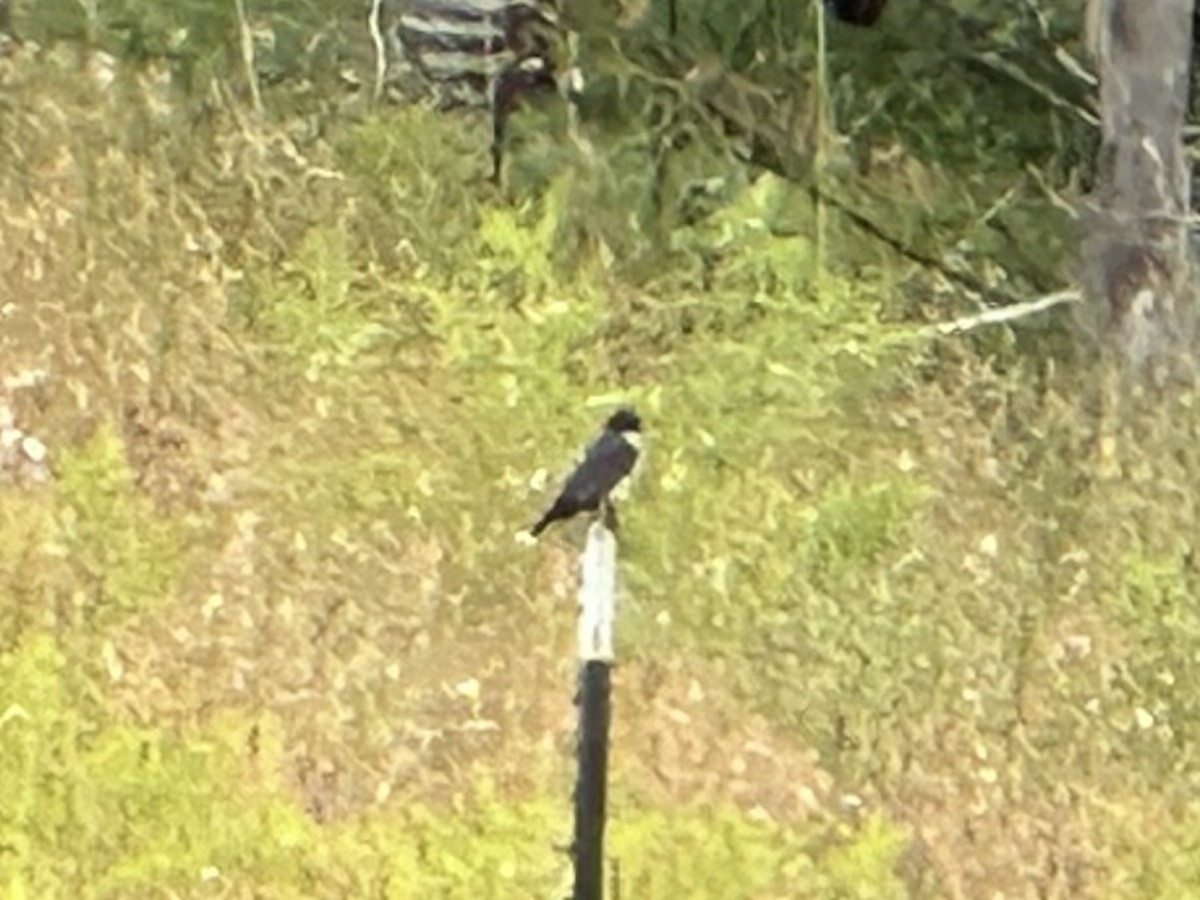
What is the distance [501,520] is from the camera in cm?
144

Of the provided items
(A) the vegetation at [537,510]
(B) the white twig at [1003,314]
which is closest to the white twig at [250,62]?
(A) the vegetation at [537,510]

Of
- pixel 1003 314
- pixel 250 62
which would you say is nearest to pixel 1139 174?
pixel 1003 314

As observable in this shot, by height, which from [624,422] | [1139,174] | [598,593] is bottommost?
[598,593]

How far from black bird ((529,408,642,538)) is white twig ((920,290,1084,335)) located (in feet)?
0.70

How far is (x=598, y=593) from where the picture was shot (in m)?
1.44

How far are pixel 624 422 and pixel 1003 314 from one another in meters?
0.27

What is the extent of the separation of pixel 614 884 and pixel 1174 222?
588 mm

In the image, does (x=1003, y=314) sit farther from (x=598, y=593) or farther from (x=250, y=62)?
(x=250, y=62)

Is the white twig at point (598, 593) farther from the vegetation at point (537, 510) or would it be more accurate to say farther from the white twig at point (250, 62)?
the white twig at point (250, 62)

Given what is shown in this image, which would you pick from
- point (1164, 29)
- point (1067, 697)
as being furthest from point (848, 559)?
point (1164, 29)

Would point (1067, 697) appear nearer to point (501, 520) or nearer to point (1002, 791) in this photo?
point (1002, 791)

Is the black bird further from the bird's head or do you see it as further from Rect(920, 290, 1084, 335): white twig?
Rect(920, 290, 1084, 335): white twig

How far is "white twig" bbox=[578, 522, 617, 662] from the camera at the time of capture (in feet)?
4.68

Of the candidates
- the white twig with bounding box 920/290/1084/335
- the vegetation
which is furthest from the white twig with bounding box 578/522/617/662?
the white twig with bounding box 920/290/1084/335
